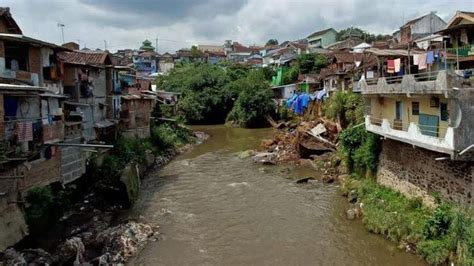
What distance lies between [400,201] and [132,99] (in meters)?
22.9

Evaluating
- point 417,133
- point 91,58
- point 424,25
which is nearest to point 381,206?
point 417,133

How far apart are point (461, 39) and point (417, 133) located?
39.7ft

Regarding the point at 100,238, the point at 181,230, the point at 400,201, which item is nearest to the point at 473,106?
the point at 400,201

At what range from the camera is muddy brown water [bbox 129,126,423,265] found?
16.8 meters

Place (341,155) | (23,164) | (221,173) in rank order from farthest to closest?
(221,173)
(341,155)
(23,164)

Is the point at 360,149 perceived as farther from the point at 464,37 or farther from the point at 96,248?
the point at 96,248

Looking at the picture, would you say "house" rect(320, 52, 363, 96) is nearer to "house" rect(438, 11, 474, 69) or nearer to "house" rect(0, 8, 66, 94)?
"house" rect(438, 11, 474, 69)

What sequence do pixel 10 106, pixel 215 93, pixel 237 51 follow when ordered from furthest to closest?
1. pixel 237 51
2. pixel 215 93
3. pixel 10 106

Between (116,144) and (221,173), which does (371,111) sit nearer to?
(221,173)

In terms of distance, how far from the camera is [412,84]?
1758 centimetres

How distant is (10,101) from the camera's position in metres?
17.2

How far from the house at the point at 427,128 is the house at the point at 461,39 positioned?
0.10 metres

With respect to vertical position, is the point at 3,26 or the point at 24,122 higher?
the point at 3,26

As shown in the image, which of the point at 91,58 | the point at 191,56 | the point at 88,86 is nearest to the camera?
the point at 88,86
